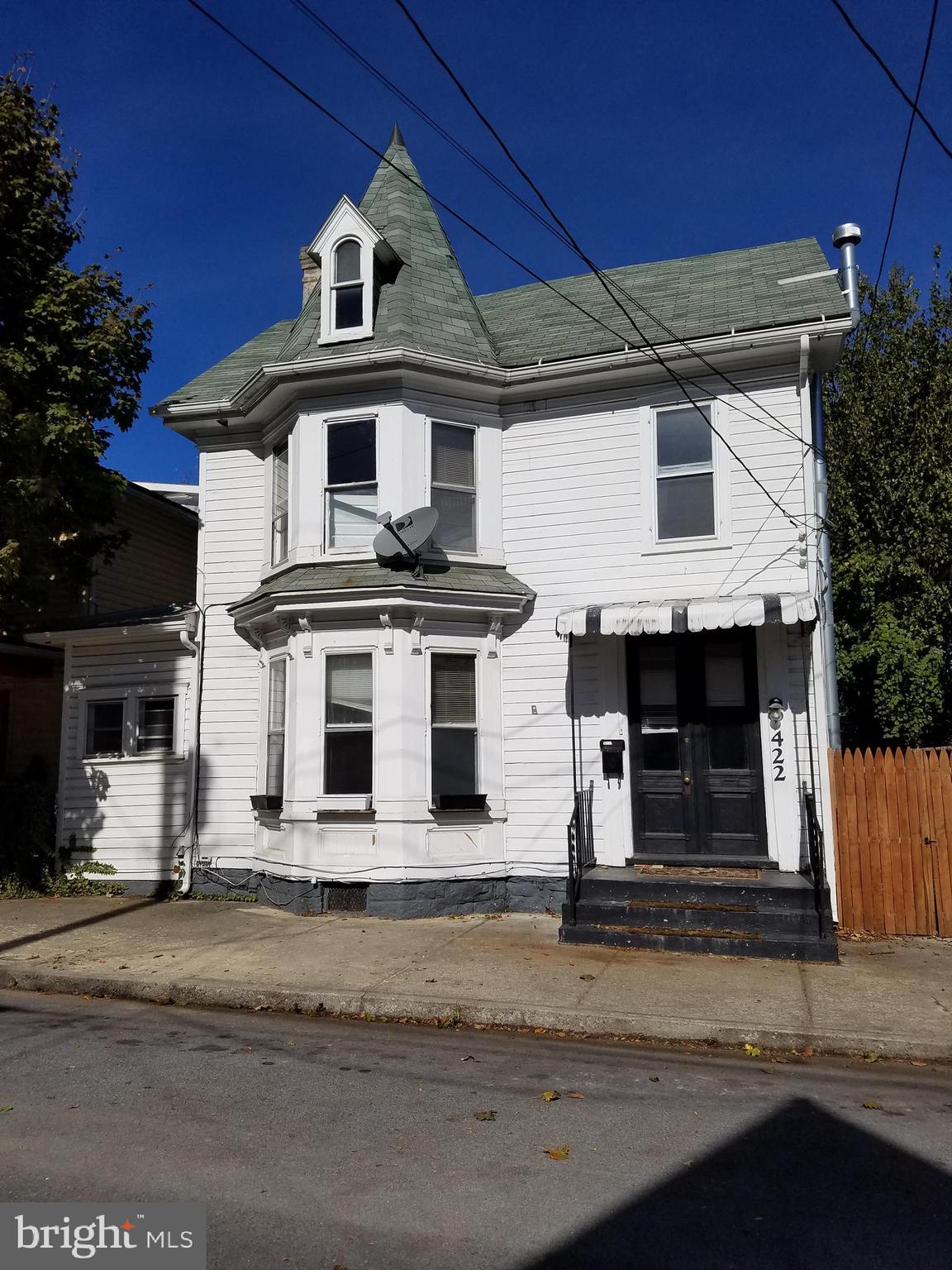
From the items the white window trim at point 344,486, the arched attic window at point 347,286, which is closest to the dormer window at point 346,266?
the arched attic window at point 347,286

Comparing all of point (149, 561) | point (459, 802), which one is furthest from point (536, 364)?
point (149, 561)

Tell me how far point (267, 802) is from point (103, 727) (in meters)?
3.24

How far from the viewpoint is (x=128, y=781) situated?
12.8 metres

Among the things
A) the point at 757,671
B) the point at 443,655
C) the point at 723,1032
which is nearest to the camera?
the point at 723,1032

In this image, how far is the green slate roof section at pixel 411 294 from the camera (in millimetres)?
11844

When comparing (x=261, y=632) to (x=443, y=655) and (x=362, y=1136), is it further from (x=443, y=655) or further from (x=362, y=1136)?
(x=362, y=1136)

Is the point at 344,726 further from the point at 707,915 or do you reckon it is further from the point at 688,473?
the point at 688,473

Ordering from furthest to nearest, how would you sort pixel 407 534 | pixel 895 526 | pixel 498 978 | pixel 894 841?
pixel 895 526
pixel 407 534
pixel 894 841
pixel 498 978

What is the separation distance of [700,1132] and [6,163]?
505 inches

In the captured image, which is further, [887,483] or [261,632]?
[887,483]

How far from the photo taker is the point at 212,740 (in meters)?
12.5

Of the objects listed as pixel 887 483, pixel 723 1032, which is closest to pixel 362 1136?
pixel 723 1032

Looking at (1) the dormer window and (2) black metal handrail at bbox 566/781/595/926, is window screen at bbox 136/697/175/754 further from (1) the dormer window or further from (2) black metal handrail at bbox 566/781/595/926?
(2) black metal handrail at bbox 566/781/595/926

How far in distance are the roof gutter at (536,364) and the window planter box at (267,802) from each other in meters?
5.12
